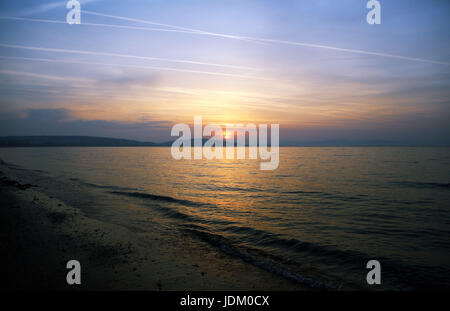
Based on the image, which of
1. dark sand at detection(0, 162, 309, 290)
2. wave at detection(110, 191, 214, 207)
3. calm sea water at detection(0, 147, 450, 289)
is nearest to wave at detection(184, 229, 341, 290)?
calm sea water at detection(0, 147, 450, 289)

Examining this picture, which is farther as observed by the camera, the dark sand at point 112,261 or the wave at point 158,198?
the wave at point 158,198

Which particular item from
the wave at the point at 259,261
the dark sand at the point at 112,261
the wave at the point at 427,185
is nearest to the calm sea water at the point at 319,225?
the wave at the point at 259,261

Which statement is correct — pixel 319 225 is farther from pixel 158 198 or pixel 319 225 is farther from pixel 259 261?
pixel 158 198

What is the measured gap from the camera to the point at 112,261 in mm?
8664

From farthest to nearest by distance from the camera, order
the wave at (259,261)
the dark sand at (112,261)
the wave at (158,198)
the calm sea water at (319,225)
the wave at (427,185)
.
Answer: the wave at (427,185)
the wave at (158,198)
the calm sea water at (319,225)
the wave at (259,261)
the dark sand at (112,261)

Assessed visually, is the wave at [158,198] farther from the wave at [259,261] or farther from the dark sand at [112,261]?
the dark sand at [112,261]

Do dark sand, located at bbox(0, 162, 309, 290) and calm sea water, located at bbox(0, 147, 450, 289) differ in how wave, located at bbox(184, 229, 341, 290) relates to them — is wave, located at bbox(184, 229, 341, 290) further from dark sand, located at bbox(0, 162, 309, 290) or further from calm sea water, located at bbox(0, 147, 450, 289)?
dark sand, located at bbox(0, 162, 309, 290)

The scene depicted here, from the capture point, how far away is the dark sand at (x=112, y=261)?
23.7 feet

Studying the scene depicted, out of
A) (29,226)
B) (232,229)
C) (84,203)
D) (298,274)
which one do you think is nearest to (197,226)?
(232,229)

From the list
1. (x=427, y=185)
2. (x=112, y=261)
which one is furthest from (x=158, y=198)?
(x=427, y=185)

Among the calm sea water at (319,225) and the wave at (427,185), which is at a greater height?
the wave at (427,185)

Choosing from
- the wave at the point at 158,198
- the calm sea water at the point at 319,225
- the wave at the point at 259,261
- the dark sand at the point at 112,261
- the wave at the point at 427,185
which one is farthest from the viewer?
the wave at the point at 427,185
